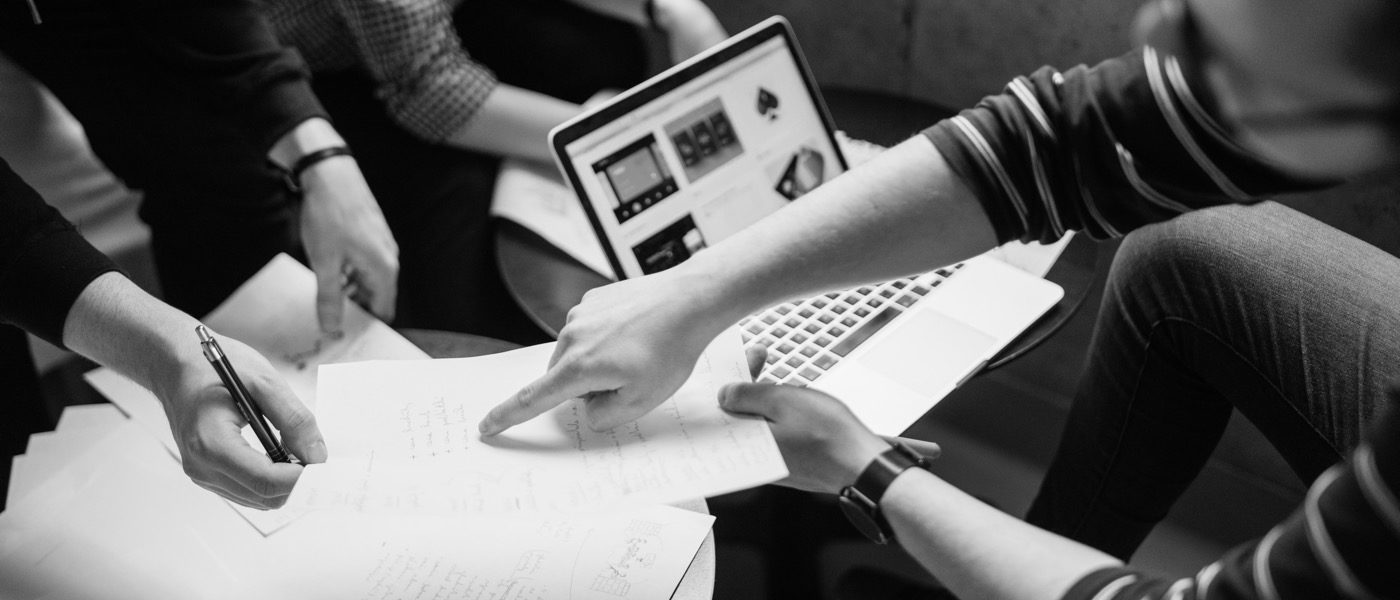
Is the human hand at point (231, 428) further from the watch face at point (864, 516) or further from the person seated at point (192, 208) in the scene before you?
the watch face at point (864, 516)

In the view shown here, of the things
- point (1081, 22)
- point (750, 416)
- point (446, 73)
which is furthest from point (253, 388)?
point (1081, 22)

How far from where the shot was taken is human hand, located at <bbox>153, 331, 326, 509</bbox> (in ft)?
2.30

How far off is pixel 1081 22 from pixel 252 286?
1215 millimetres

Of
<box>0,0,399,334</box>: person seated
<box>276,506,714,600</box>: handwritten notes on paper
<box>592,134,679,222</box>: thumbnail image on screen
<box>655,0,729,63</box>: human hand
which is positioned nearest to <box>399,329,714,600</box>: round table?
<box>276,506,714,600</box>: handwritten notes on paper

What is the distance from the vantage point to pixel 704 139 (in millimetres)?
1102

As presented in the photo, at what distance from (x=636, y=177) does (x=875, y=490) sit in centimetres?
50

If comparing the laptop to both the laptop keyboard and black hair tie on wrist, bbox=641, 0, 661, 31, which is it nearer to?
the laptop keyboard

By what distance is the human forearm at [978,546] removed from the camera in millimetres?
617

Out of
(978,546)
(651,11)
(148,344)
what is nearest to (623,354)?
(978,546)

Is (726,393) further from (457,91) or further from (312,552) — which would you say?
(457,91)

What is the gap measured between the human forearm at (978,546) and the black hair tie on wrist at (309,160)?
0.77m

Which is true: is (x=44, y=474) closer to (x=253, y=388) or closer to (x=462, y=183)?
(x=253, y=388)

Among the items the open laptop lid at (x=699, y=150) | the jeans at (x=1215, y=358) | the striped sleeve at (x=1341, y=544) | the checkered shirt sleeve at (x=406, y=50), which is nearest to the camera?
the striped sleeve at (x=1341, y=544)

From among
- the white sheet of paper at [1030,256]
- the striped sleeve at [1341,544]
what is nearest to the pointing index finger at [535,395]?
the striped sleeve at [1341,544]
